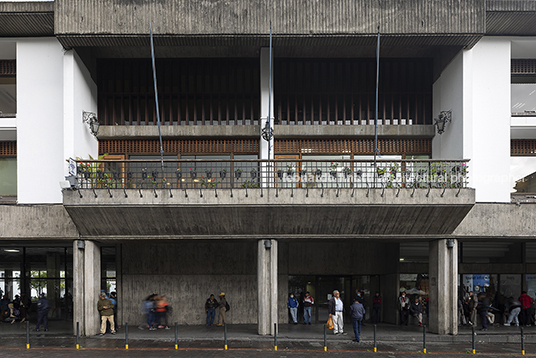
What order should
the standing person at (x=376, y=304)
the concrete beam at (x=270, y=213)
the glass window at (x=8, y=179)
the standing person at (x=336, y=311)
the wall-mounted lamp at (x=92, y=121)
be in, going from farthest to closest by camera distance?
the standing person at (x=376, y=304), the glass window at (x=8, y=179), the wall-mounted lamp at (x=92, y=121), the standing person at (x=336, y=311), the concrete beam at (x=270, y=213)

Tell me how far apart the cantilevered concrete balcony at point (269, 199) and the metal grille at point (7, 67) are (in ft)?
20.1

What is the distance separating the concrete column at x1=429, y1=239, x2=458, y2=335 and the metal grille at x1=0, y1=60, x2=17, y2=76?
59.8 feet

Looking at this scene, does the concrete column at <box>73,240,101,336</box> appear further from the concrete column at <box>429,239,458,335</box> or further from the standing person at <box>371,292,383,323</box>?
the concrete column at <box>429,239,458,335</box>

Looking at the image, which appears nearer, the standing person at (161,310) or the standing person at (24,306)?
the standing person at (161,310)

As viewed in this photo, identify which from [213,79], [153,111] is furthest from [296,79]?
[153,111]

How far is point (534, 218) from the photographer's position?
16516 mm

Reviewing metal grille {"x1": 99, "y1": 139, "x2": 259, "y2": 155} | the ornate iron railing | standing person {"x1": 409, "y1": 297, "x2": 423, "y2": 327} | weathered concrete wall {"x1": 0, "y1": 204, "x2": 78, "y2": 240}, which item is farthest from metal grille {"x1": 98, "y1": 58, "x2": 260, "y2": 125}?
standing person {"x1": 409, "y1": 297, "x2": 423, "y2": 327}

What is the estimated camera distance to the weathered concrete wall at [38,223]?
1627cm

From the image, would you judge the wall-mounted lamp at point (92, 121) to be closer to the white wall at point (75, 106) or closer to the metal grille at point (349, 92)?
the white wall at point (75, 106)

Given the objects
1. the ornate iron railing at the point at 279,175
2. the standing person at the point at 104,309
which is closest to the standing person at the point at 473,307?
the ornate iron railing at the point at 279,175

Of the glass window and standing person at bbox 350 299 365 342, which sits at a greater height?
the glass window

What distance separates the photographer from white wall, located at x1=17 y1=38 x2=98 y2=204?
1653cm

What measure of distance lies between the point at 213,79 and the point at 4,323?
1418 cm

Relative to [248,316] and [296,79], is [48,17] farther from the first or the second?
[248,316]
